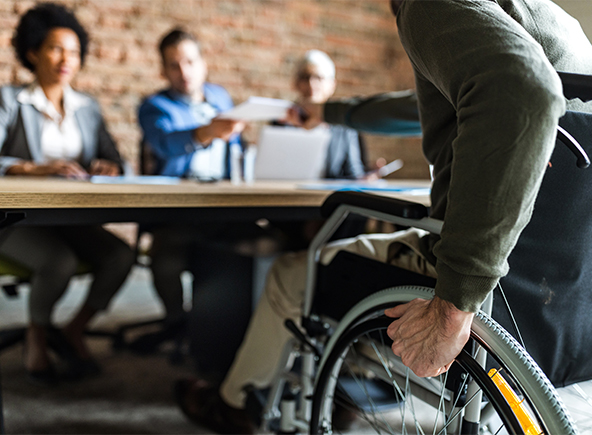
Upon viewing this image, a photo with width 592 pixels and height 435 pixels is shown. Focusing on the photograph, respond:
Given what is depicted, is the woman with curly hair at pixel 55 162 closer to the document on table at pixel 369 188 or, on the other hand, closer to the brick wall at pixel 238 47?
the document on table at pixel 369 188

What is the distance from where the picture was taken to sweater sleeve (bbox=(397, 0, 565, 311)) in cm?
53

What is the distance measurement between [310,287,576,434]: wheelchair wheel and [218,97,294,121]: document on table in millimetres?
876

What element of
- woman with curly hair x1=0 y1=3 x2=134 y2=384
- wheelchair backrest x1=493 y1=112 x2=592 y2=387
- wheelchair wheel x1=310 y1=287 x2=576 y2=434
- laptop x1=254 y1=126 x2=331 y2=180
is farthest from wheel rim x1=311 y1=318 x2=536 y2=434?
woman with curly hair x1=0 y1=3 x2=134 y2=384

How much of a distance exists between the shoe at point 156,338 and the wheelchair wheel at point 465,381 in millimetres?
1236

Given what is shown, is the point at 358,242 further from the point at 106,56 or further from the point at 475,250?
the point at 106,56

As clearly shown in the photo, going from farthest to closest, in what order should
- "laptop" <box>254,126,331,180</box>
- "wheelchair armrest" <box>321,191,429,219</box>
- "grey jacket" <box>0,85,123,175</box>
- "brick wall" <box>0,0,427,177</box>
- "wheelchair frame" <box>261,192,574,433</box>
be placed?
"brick wall" <box>0,0,427,177</box> → "grey jacket" <box>0,85,123,175</box> → "laptop" <box>254,126,331,180</box> → "wheelchair armrest" <box>321,191,429,219</box> → "wheelchair frame" <box>261,192,574,433</box>

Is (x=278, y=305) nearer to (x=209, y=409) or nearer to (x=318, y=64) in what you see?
(x=209, y=409)

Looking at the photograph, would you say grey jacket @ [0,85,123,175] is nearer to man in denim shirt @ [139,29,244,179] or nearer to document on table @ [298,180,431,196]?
man in denim shirt @ [139,29,244,179]

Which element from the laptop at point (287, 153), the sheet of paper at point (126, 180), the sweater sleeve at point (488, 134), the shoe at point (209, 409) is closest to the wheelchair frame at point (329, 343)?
the sweater sleeve at point (488, 134)

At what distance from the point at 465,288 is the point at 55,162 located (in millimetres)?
1558

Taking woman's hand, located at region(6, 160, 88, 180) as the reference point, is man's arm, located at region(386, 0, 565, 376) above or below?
above

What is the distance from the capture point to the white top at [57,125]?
6.90 feet

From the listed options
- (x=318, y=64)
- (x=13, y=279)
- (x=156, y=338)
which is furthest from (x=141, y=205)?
(x=318, y=64)

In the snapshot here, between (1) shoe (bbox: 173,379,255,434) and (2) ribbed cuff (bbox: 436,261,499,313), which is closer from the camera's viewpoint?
(2) ribbed cuff (bbox: 436,261,499,313)
